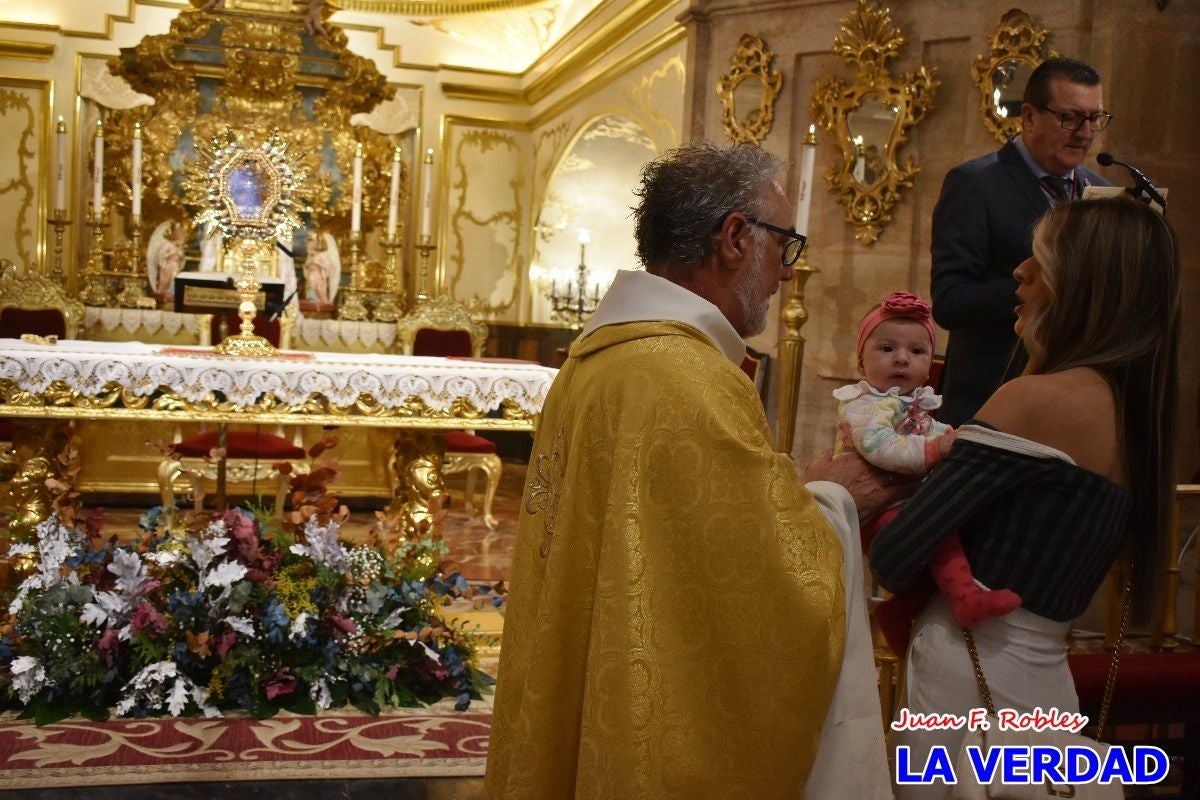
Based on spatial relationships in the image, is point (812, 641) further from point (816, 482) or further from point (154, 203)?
point (154, 203)

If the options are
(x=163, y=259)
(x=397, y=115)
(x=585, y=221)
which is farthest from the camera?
(x=397, y=115)

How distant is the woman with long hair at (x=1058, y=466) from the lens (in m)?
1.85

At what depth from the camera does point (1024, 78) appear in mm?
5434

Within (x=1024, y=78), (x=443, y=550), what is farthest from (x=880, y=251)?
(x=443, y=550)

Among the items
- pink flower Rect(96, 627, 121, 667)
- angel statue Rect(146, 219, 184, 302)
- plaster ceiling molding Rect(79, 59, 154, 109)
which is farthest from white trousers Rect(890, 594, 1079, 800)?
plaster ceiling molding Rect(79, 59, 154, 109)

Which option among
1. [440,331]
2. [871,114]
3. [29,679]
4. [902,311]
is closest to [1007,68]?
[871,114]

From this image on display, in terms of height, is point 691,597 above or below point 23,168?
below

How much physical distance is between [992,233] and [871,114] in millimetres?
3371

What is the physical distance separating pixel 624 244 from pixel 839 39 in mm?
5293

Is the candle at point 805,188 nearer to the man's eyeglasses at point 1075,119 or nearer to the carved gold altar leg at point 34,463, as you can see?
the man's eyeglasses at point 1075,119

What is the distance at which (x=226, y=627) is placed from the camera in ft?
12.6

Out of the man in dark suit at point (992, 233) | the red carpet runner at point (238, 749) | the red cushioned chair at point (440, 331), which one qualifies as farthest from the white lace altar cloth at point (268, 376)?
the red cushioned chair at point (440, 331)

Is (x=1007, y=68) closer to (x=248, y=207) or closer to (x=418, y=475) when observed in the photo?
(x=418, y=475)

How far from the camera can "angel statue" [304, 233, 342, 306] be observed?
34.0ft
